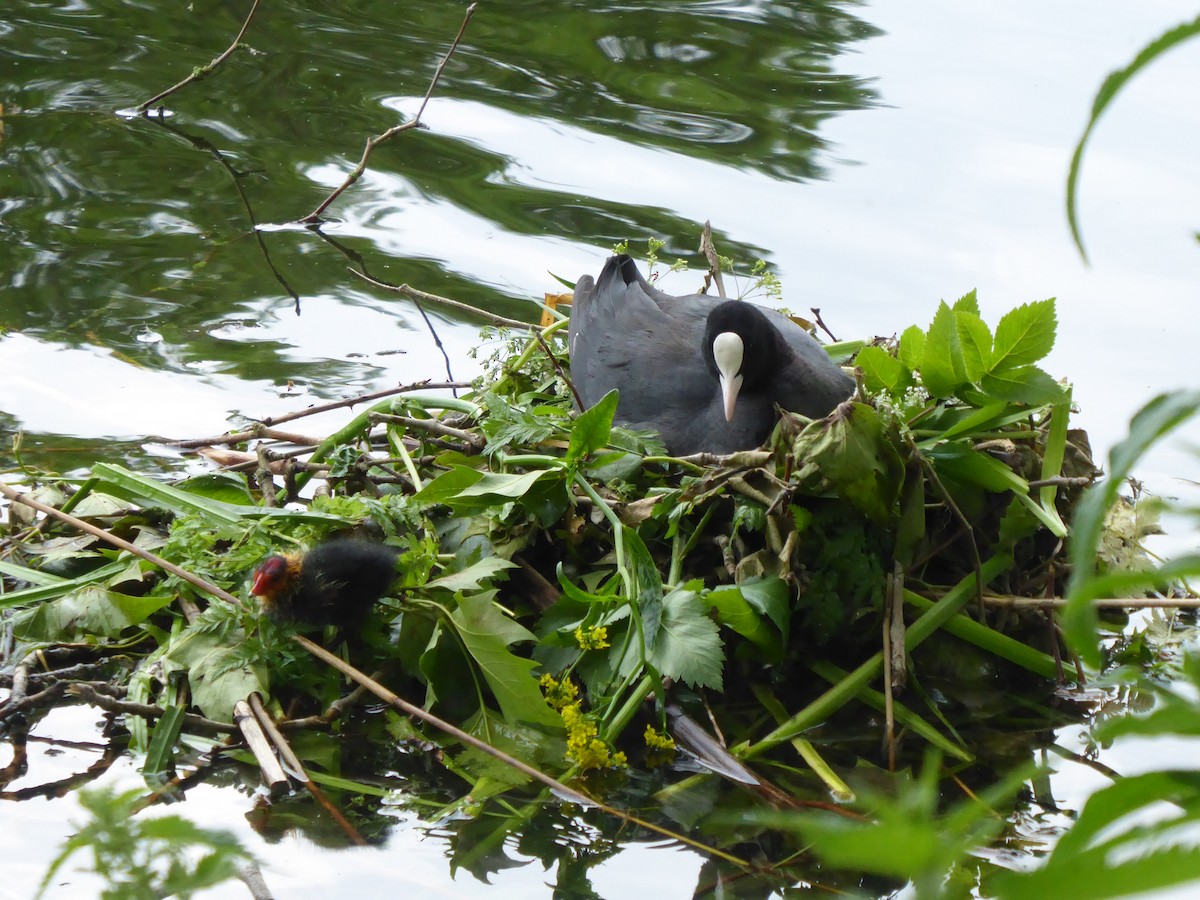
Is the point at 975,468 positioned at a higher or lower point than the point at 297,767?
higher

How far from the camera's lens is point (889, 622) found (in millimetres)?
2156

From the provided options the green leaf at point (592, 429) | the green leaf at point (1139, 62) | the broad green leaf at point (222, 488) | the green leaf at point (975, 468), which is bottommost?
the broad green leaf at point (222, 488)

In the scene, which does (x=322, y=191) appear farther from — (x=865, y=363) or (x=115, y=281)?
(x=865, y=363)

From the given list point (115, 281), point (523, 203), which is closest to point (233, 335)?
point (115, 281)

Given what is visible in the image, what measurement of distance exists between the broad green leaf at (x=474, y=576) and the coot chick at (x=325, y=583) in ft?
0.33

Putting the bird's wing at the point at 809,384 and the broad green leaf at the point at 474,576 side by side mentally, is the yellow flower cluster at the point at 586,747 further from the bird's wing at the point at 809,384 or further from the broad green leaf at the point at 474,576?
the bird's wing at the point at 809,384

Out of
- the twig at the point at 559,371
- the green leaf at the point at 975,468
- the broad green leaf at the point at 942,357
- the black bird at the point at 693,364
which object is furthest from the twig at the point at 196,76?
the green leaf at the point at 975,468

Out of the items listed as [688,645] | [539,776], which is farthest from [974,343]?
[539,776]

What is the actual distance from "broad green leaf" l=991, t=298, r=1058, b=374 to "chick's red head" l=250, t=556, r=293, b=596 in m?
1.28

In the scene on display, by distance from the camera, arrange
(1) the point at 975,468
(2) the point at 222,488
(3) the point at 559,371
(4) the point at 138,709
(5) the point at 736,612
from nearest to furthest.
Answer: (4) the point at 138,709, (5) the point at 736,612, (1) the point at 975,468, (2) the point at 222,488, (3) the point at 559,371

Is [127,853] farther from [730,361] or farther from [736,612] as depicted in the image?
[730,361]

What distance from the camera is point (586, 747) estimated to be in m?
1.92

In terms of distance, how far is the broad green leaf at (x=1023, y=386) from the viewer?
221 cm

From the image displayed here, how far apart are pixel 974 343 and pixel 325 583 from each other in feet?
3.96
